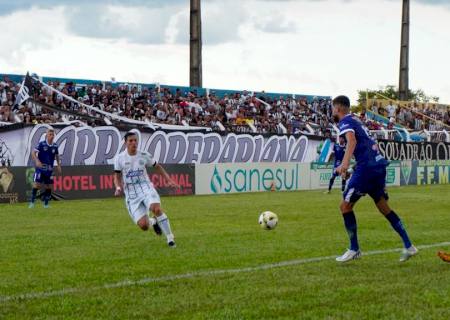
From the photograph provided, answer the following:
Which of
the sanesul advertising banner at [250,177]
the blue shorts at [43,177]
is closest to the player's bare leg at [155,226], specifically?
the blue shorts at [43,177]

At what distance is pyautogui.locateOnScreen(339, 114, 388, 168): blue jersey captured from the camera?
10.4 meters

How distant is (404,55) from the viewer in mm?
52625

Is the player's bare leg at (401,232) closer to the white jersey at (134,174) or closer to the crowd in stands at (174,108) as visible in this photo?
the white jersey at (134,174)

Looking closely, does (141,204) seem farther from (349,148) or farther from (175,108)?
(175,108)

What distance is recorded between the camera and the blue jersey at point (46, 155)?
74.4 feet

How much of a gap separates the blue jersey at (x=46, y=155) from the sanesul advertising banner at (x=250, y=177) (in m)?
7.99

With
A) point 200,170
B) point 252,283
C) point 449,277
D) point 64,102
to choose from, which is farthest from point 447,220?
point 64,102

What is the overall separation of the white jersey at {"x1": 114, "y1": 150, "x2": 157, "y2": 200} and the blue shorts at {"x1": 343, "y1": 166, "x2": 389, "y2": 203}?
3.94m

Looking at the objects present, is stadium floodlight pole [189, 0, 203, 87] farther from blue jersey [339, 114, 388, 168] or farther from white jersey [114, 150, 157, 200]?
blue jersey [339, 114, 388, 168]

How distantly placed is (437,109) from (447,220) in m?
35.5

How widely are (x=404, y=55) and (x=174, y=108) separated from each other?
23.4 m

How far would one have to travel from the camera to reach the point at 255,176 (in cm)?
3173

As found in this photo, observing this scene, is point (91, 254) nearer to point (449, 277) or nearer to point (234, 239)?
point (234, 239)

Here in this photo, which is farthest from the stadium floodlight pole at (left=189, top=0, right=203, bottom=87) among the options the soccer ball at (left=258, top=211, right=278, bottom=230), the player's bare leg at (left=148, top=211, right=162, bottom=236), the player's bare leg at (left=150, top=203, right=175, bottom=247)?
the player's bare leg at (left=150, top=203, right=175, bottom=247)
